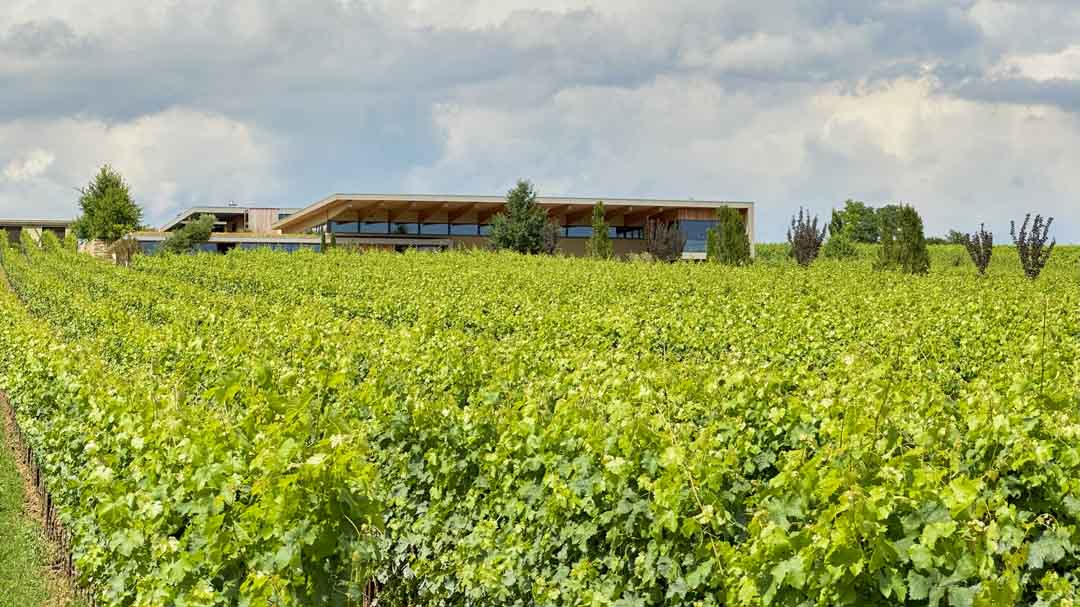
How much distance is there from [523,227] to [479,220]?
855 centimetres

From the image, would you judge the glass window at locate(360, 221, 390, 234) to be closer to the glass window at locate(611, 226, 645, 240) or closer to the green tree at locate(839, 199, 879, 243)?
the glass window at locate(611, 226, 645, 240)

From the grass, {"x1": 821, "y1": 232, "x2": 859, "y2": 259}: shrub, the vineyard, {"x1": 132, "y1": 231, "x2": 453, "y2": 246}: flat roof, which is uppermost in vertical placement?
{"x1": 132, "y1": 231, "x2": 453, "y2": 246}: flat roof

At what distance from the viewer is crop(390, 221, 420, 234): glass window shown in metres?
58.0

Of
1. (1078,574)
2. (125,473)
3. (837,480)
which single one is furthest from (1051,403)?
(125,473)

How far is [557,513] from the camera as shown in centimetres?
551

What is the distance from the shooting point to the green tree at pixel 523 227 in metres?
50.7

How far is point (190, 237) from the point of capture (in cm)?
5497

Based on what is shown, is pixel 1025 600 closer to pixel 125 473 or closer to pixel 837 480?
pixel 837 480

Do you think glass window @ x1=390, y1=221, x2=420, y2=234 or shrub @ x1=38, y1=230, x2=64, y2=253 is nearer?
glass window @ x1=390, y1=221, x2=420, y2=234

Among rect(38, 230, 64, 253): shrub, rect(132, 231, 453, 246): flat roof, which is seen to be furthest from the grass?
rect(38, 230, 64, 253): shrub

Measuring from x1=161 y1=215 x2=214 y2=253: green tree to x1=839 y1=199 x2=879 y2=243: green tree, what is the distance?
55823 millimetres

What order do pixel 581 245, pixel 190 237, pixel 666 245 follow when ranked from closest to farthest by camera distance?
pixel 666 245 → pixel 190 237 → pixel 581 245

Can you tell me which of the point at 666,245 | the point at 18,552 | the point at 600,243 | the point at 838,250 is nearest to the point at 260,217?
the point at 600,243

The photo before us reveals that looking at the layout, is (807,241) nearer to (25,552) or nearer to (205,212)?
(25,552)
